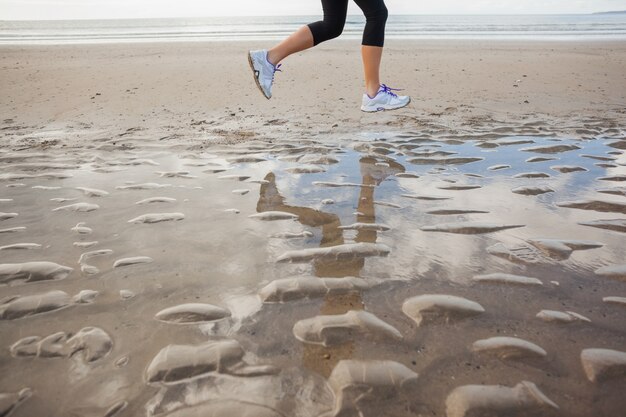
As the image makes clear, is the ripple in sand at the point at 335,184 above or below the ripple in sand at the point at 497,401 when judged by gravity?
above

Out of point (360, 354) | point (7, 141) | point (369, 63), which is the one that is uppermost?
point (369, 63)

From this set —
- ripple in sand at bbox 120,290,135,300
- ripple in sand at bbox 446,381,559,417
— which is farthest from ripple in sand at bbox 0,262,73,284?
ripple in sand at bbox 446,381,559,417

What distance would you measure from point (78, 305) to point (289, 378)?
72cm

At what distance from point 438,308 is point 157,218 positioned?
130 cm

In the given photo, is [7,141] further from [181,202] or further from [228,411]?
[228,411]

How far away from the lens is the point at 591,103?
14.7 ft

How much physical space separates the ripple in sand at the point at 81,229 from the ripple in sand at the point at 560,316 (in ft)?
5.65

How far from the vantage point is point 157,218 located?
1.90 m

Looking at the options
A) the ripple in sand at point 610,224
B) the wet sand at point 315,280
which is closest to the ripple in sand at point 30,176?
the wet sand at point 315,280

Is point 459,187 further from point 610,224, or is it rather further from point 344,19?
point 344,19

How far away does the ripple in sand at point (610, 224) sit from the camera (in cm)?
172

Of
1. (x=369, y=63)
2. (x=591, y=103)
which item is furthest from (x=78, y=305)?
(x=591, y=103)

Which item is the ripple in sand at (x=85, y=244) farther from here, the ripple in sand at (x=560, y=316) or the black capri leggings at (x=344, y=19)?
the black capri leggings at (x=344, y=19)

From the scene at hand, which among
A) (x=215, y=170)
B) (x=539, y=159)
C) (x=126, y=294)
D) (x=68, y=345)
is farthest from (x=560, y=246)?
(x=215, y=170)
